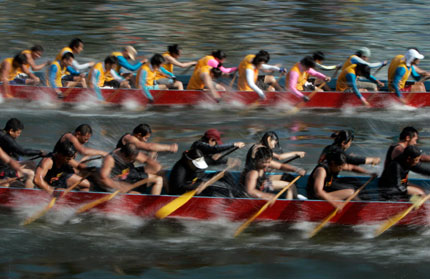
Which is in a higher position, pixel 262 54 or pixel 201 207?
pixel 262 54

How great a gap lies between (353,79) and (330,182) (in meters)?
6.25

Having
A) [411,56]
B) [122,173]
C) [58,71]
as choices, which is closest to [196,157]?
[122,173]

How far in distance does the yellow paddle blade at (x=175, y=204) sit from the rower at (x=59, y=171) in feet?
4.44

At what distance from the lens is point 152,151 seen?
458 inches

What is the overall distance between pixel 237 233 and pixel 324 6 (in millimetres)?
23325

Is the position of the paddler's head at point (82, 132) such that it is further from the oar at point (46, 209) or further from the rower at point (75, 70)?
the rower at point (75, 70)

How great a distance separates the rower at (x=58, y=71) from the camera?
16.8 m

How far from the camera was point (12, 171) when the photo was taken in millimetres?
11383

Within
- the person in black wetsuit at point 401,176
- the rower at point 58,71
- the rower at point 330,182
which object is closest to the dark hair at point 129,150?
the rower at point 330,182

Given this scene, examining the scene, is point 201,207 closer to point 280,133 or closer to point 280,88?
point 280,133

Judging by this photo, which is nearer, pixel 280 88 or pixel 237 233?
pixel 237 233

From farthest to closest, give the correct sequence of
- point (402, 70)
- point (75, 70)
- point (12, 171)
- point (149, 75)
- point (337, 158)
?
point (75, 70) → point (149, 75) → point (402, 70) → point (12, 171) → point (337, 158)

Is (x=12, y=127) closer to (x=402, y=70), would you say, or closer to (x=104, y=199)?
(x=104, y=199)

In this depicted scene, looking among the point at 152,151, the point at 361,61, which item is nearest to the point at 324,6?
the point at 361,61
